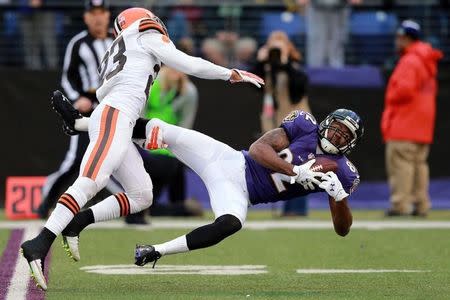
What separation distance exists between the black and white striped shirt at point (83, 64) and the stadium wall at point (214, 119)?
260 cm

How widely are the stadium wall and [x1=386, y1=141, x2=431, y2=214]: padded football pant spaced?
1199mm

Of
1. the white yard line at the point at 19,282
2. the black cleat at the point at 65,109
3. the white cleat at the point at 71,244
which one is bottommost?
the white yard line at the point at 19,282

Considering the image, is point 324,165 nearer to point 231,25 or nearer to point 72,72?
point 72,72

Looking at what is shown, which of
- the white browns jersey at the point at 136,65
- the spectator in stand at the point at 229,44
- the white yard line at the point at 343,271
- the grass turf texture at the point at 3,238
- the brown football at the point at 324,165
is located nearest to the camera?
the brown football at the point at 324,165

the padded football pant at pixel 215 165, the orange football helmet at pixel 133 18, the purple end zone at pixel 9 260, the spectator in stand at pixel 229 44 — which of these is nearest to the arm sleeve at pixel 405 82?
the spectator in stand at pixel 229 44

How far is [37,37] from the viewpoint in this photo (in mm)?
13812

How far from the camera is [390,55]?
46.4 ft

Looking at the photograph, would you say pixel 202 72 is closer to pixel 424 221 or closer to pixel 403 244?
pixel 403 244

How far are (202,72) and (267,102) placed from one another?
4795 millimetres

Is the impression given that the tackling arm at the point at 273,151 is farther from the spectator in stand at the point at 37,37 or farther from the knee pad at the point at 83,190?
the spectator in stand at the point at 37,37

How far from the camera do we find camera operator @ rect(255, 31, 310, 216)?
1119 centimetres

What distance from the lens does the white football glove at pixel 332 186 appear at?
6.27 metres

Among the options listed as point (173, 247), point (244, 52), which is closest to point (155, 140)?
point (173, 247)

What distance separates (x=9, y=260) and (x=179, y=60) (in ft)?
6.30
